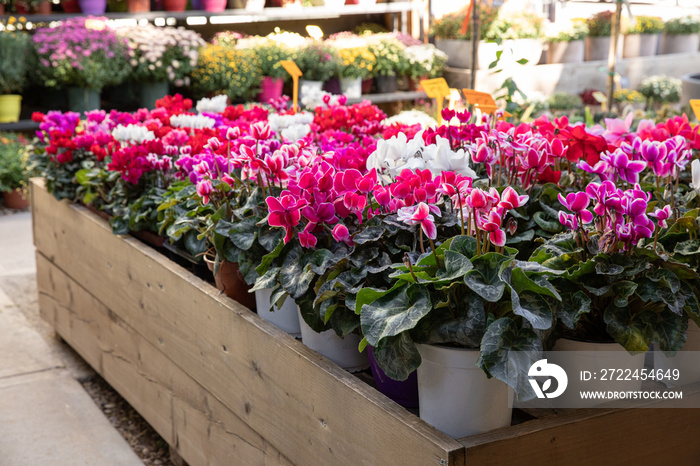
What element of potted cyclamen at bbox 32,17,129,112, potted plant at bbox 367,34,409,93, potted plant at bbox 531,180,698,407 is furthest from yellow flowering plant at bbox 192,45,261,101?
potted plant at bbox 531,180,698,407

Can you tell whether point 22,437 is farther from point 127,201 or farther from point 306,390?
point 306,390

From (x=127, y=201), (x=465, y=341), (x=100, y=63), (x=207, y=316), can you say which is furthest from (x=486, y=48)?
(x=465, y=341)

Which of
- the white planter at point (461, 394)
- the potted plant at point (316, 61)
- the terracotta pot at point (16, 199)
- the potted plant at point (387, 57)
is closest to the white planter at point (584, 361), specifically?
the white planter at point (461, 394)

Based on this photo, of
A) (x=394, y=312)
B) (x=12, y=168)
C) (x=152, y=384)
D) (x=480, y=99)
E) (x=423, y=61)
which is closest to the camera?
(x=394, y=312)

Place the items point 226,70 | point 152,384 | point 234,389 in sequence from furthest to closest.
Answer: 1. point 226,70
2. point 152,384
3. point 234,389

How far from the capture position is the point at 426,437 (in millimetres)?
1181

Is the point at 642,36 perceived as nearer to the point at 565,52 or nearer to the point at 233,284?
the point at 565,52

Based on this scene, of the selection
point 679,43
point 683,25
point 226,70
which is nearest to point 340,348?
point 226,70

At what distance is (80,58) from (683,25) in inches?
288

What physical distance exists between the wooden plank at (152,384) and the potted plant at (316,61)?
4355 mm

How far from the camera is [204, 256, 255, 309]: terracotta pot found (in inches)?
71.3

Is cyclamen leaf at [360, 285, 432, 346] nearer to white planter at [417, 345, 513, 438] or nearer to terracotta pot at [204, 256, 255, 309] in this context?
white planter at [417, 345, 513, 438]

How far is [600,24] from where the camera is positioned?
891 centimetres

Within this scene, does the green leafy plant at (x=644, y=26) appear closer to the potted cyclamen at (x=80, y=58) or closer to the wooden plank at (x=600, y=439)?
the potted cyclamen at (x=80, y=58)
